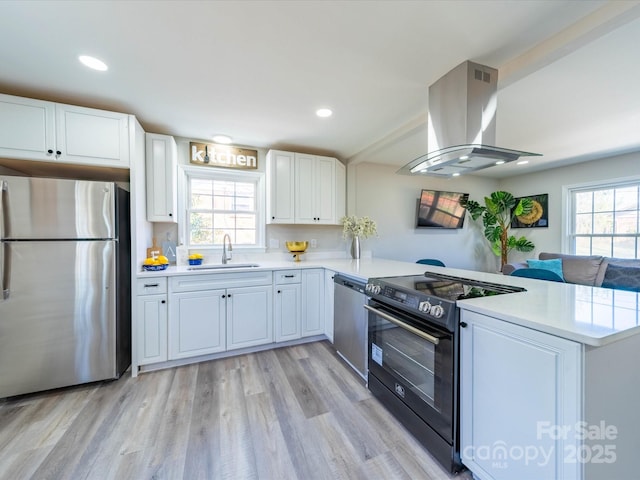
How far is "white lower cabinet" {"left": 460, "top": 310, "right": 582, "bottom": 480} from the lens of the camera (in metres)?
0.93

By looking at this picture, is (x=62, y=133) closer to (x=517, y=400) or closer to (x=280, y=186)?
(x=280, y=186)

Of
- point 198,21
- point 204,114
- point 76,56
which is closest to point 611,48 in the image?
point 198,21

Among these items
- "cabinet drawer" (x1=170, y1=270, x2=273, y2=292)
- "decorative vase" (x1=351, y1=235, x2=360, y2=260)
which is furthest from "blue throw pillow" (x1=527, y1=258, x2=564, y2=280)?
"cabinet drawer" (x1=170, y1=270, x2=273, y2=292)

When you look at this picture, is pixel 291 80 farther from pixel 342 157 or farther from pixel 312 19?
pixel 342 157

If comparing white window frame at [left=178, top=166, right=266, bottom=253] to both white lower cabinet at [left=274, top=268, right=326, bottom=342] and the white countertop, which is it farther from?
the white countertop

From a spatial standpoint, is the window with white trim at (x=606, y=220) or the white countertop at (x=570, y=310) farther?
the window with white trim at (x=606, y=220)

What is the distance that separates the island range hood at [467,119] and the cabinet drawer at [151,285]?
8.31 feet

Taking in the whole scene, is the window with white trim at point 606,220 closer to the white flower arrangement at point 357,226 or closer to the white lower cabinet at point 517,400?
the white flower arrangement at point 357,226

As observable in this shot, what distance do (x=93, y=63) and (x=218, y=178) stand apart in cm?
160

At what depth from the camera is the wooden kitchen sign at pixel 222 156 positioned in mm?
3043

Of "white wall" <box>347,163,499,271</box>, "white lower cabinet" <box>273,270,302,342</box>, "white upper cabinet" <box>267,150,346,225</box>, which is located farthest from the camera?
"white wall" <box>347,163,499,271</box>

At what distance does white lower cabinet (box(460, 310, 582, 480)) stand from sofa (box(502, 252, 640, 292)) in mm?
3391

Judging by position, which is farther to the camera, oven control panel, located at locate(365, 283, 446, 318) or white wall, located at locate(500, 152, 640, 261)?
white wall, located at locate(500, 152, 640, 261)

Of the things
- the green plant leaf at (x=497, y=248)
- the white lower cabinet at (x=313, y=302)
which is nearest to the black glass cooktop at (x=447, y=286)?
the white lower cabinet at (x=313, y=302)
